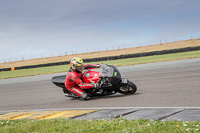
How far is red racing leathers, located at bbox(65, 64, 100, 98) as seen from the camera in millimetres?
9039

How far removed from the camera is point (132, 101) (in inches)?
306

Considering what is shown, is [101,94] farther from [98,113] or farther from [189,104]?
[189,104]

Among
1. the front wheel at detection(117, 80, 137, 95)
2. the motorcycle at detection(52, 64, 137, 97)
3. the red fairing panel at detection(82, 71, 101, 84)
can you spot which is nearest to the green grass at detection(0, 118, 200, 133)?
the motorcycle at detection(52, 64, 137, 97)

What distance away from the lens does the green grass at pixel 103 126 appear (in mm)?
4371

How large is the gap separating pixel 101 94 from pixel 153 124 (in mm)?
4653

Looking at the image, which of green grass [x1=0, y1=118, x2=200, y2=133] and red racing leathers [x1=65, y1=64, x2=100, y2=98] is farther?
red racing leathers [x1=65, y1=64, x2=100, y2=98]

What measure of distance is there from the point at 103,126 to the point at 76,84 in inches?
183

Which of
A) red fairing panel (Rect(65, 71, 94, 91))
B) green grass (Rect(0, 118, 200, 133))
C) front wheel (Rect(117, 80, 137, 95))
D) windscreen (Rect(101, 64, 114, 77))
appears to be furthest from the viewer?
red fairing panel (Rect(65, 71, 94, 91))

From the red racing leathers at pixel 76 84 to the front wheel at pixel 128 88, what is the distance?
1.01m

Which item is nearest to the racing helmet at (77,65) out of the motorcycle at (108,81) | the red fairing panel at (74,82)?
the red fairing panel at (74,82)

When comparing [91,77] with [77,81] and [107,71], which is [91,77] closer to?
[77,81]

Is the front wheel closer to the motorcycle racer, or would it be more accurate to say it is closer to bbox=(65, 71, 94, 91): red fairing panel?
the motorcycle racer

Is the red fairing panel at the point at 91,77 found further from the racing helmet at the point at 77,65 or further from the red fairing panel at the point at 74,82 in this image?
the racing helmet at the point at 77,65

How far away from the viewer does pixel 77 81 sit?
9.07m
